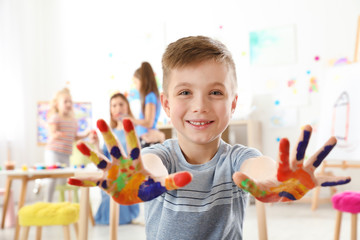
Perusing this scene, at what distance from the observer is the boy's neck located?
101 cm

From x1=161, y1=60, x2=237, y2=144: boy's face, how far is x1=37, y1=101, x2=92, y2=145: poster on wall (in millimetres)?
4334

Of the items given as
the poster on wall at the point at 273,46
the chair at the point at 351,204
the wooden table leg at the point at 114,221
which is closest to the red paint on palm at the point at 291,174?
the wooden table leg at the point at 114,221

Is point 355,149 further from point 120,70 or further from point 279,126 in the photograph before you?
point 120,70

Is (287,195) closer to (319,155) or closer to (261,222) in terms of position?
(319,155)

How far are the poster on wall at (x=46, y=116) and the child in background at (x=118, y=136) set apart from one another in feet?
5.26

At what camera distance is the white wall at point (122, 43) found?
4660 millimetres

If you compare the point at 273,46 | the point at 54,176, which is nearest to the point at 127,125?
the point at 54,176

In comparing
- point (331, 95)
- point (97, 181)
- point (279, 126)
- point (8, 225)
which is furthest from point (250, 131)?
point (97, 181)

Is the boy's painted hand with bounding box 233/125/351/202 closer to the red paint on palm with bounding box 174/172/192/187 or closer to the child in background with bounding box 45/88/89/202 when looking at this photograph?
the red paint on palm with bounding box 174/172/192/187

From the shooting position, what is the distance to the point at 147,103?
3176mm

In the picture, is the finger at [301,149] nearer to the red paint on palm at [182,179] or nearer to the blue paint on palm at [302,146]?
the blue paint on palm at [302,146]

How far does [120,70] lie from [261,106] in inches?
73.9

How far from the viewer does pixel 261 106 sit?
491cm

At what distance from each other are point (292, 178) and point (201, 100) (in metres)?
0.26
